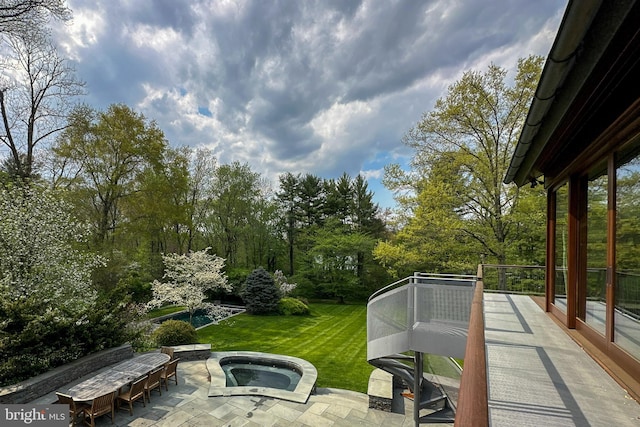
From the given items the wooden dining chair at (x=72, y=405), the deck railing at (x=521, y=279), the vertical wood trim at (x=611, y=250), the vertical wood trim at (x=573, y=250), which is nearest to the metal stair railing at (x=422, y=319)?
the vertical wood trim at (x=573, y=250)

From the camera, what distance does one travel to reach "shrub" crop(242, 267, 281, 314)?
59.3ft

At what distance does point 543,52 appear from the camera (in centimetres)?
920

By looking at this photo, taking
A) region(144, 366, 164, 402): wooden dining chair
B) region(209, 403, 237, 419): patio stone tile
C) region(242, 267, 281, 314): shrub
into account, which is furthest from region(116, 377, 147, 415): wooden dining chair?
region(242, 267, 281, 314): shrub

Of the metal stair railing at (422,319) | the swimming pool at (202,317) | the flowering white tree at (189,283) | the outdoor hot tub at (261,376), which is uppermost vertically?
the metal stair railing at (422,319)

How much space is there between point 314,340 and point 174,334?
6.07m

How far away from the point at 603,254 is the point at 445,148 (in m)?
9.74

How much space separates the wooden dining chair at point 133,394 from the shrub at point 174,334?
3.83m

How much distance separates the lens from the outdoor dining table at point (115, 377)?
6059mm

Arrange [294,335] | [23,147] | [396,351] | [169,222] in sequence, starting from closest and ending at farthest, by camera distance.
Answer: [396,351]
[23,147]
[294,335]
[169,222]

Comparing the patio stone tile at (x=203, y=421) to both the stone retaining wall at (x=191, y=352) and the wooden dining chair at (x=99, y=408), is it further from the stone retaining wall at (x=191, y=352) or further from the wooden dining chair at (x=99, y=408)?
the stone retaining wall at (x=191, y=352)

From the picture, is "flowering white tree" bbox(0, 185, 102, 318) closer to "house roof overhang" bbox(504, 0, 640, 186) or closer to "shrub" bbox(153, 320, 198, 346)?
"shrub" bbox(153, 320, 198, 346)

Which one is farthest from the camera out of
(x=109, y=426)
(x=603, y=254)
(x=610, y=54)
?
(x=109, y=426)

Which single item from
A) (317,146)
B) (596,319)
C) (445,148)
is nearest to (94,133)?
(317,146)

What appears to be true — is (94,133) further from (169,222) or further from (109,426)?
(109,426)
